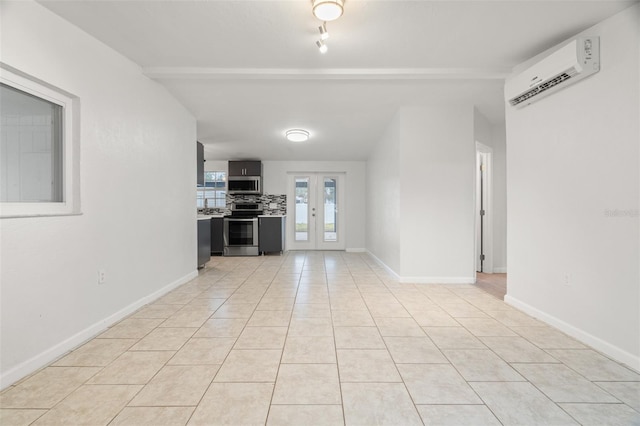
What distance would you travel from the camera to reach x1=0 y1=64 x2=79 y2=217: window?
1827mm

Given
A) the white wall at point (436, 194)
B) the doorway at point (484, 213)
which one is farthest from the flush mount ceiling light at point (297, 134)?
the doorway at point (484, 213)

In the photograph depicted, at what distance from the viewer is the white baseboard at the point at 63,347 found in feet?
5.63

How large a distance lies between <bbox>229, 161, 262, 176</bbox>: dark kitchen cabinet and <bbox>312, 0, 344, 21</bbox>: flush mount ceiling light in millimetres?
5503

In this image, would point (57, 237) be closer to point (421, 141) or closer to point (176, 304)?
point (176, 304)

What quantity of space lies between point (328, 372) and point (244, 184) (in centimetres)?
604

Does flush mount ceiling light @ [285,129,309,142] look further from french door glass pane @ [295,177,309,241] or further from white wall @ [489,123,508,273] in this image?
white wall @ [489,123,508,273]

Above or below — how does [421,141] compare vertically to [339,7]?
below

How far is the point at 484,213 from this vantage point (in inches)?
→ 192

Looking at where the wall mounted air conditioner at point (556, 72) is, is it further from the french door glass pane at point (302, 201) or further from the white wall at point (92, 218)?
the french door glass pane at point (302, 201)

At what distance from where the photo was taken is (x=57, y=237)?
6.73ft

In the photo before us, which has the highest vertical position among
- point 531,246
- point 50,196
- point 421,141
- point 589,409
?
point 421,141

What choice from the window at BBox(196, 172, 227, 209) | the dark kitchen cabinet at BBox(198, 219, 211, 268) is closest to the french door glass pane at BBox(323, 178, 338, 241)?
the window at BBox(196, 172, 227, 209)

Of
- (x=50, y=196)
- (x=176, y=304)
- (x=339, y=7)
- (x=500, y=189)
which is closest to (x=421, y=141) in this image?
(x=500, y=189)

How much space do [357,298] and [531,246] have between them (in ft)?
5.73
